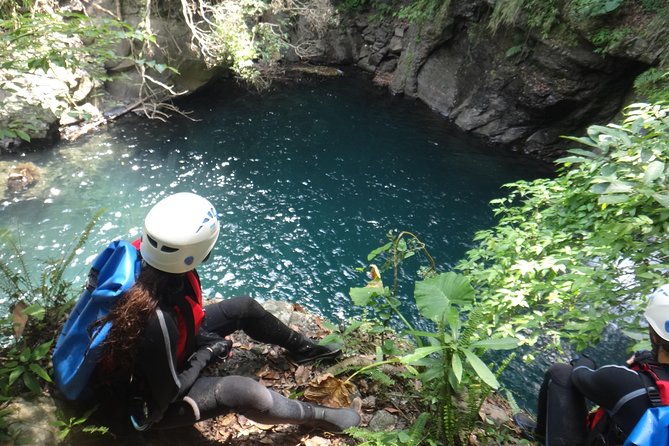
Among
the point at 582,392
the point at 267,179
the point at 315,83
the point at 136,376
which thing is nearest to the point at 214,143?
the point at 267,179

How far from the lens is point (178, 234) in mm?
2119

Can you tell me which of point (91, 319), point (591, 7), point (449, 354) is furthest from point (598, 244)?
point (591, 7)

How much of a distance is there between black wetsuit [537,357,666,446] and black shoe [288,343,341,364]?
1.62 meters

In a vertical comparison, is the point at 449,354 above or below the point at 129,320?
above

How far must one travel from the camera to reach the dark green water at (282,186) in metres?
7.77

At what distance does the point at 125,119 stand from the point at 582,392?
40.9 feet

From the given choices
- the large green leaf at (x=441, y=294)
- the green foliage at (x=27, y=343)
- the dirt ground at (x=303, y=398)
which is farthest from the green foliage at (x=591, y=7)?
the green foliage at (x=27, y=343)

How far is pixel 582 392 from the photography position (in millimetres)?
2533

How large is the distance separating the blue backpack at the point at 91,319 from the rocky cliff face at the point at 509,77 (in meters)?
11.8

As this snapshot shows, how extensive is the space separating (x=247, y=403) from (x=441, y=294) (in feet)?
4.52

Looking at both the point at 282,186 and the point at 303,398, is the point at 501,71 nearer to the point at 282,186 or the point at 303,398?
the point at 282,186

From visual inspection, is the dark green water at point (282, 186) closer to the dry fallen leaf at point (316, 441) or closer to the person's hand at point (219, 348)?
the dry fallen leaf at point (316, 441)

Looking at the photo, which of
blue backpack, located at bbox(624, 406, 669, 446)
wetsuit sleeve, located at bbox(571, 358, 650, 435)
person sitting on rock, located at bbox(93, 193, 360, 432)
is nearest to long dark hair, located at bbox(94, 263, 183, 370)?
person sitting on rock, located at bbox(93, 193, 360, 432)

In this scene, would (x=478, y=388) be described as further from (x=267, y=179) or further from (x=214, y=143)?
(x=214, y=143)
